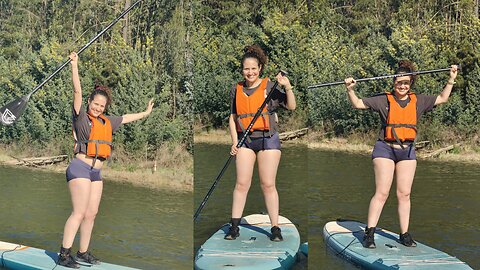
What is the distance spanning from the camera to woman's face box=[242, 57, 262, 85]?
412cm

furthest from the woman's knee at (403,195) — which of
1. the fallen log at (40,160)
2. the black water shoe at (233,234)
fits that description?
the fallen log at (40,160)

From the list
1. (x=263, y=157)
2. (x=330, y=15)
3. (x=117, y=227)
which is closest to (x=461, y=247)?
(x=263, y=157)

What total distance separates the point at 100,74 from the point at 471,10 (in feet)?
8.55

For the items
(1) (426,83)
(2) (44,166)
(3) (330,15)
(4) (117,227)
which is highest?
(3) (330,15)

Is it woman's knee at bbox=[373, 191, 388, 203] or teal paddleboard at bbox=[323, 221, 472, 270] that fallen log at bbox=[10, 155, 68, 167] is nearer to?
teal paddleboard at bbox=[323, 221, 472, 270]

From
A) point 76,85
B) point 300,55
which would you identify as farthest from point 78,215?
point 300,55

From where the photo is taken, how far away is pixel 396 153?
4.16 metres

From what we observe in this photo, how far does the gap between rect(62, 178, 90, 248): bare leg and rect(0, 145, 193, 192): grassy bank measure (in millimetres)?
609

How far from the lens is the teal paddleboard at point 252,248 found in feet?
13.3

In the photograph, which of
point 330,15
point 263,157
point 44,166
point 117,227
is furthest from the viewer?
point 44,166

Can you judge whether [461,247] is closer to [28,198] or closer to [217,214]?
[217,214]

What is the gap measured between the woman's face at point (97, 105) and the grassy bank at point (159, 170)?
622 mm

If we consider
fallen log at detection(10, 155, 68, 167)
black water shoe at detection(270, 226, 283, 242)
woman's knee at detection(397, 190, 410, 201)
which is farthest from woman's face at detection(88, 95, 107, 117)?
woman's knee at detection(397, 190, 410, 201)

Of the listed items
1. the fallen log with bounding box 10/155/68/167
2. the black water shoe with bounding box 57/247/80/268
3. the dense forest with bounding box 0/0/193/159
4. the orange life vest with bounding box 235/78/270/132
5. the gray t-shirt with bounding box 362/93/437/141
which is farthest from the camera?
the fallen log with bounding box 10/155/68/167
